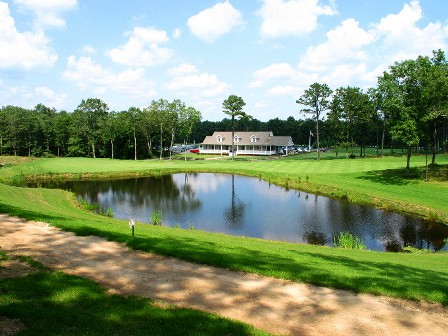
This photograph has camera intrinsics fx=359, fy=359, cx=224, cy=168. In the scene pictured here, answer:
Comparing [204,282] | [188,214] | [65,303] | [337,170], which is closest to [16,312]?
[65,303]

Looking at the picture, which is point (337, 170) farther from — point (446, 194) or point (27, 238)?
point (27, 238)

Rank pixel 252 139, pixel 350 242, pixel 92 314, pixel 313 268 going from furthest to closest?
pixel 252 139
pixel 350 242
pixel 313 268
pixel 92 314

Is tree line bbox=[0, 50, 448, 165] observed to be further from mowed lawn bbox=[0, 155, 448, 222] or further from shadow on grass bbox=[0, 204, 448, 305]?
shadow on grass bbox=[0, 204, 448, 305]

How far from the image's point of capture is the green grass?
7188 mm

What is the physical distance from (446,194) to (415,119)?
10.1m

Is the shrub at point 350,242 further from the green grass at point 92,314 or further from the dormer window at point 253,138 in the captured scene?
the dormer window at point 253,138

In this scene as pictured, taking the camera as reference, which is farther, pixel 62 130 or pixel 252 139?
pixel 252 139

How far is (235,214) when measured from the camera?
105 feet

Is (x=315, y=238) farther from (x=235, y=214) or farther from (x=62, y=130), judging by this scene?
(x=62, y=130)

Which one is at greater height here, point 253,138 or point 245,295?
point 253,138

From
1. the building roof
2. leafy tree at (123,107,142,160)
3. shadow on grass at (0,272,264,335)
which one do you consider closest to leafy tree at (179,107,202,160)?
leafy tree at (123,107,142,160)

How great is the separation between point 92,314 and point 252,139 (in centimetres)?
10352

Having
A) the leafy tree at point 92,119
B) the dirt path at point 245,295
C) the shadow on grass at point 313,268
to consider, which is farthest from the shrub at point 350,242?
the leafy tree at point 92,119

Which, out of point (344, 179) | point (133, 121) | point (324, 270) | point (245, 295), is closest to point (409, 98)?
point (344, 179)
